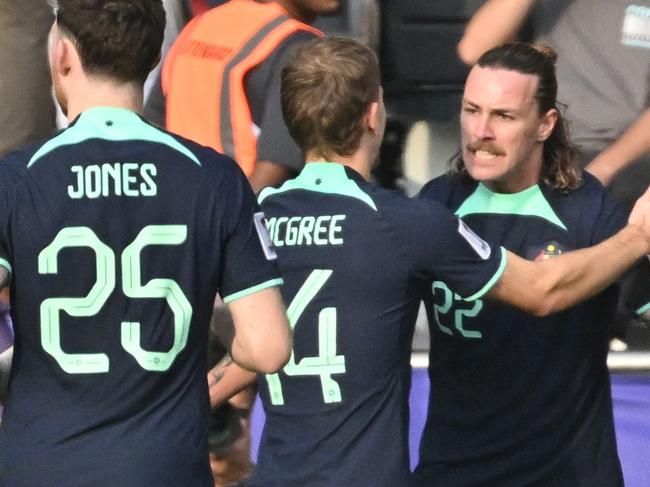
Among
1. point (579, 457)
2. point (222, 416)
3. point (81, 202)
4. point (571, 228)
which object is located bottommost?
point (222, 416)

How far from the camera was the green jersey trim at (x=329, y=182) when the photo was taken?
10.9 feet

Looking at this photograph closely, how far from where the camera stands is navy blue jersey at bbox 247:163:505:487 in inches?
130

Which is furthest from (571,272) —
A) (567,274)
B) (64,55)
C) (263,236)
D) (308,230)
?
(64,55)

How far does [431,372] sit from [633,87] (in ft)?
4.76

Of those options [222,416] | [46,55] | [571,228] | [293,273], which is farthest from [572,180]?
[46,55]

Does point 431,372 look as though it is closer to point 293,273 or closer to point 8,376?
point 293,273

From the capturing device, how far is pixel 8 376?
3072mm

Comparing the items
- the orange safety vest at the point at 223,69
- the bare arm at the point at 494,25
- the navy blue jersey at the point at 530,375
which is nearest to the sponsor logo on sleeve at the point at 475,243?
the navy blue jersey at the point at 530,375

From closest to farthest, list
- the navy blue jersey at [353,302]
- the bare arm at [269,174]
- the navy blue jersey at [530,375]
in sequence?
1. the navy blue jersey at [353,302]
2. the navy blue jersey at [530,375]
3. the bare arm at [269,174]

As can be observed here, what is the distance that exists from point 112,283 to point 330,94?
2.34 feet

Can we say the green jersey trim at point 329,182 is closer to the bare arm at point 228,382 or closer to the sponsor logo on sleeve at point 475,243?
the sponsor logo on sleeve at point 475,243

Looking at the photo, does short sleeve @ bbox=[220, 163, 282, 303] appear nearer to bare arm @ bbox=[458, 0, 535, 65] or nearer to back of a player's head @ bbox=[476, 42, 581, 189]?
back of a player's head @ bbox=[476, 42, 581, 189]

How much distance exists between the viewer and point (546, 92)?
3.91m

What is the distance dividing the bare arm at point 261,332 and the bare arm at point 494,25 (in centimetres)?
206
